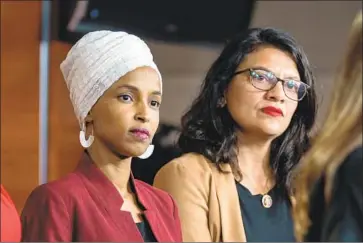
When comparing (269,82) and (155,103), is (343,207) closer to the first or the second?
(269,82)

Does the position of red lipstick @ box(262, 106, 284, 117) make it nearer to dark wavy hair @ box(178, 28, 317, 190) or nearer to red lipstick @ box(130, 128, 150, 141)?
dark wavy hair @ box(178, 28, 317, 190)

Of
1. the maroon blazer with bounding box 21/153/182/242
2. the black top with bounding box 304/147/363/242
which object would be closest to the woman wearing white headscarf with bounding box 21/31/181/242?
the maroon blazer with bounding box 21/153/182/242

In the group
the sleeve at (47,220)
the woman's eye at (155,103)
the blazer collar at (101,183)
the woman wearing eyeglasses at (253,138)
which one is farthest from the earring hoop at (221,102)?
the sleeve at (47,220)

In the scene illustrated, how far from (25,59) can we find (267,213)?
57 cm

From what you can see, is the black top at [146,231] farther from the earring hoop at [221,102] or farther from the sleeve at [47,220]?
the earring hoop at [221,102]

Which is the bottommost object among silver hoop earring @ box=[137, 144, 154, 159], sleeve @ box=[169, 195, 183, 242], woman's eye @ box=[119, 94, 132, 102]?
sleeve @ box=[169, 195, 183, 242]

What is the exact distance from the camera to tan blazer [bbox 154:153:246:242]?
1.42 metres

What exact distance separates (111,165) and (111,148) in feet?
0.09

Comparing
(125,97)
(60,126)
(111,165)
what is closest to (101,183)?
(111,165)

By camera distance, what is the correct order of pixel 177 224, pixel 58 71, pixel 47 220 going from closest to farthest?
pixel 47 220 → pixel 177 224 → pixel 58 71

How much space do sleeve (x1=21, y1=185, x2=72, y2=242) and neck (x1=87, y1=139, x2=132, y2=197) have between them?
0.31 ft

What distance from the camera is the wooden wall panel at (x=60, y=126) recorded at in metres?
1.48

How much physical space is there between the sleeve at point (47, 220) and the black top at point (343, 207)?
1.37ft

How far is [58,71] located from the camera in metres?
1.52
